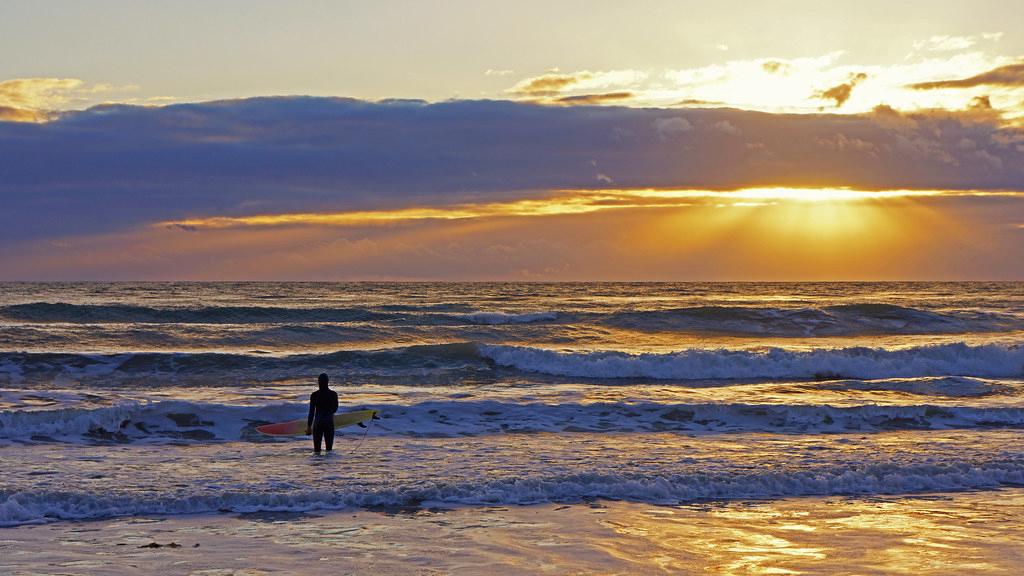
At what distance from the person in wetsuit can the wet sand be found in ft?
15.3

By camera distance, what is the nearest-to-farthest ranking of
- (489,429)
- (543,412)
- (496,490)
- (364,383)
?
(496,490) → (489,429) → (543,412) → (364,383)

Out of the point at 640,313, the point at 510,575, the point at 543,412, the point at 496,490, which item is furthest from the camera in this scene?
the point at 640,313

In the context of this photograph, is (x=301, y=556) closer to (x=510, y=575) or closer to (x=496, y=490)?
(x=510, y=575)

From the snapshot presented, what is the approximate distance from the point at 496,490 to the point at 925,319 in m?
40.8

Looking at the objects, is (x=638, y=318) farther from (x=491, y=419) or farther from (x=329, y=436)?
(x=329, y=436)

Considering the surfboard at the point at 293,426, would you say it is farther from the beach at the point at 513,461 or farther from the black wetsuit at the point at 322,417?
the black wetsuit at the point at 322,417

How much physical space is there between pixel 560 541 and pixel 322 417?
282 inches

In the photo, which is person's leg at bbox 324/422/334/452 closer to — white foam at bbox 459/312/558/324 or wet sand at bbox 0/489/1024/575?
wet sand at bbox 0/489/1024/575

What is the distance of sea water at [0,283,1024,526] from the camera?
514 inches

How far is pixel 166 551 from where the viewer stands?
975 centimetres

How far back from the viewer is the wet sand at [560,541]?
30.4ft

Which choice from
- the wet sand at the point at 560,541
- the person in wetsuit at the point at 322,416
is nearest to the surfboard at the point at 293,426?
the person in wetsuit at the point at 322,416

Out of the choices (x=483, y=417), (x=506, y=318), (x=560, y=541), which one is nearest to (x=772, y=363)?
(x=483, y=417)

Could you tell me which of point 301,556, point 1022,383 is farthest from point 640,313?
point 301,556
